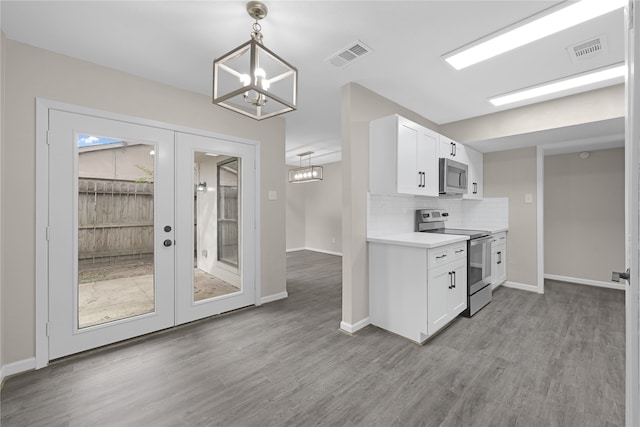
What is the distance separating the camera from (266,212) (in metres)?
3.76

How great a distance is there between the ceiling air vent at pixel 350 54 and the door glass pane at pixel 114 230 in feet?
6.70

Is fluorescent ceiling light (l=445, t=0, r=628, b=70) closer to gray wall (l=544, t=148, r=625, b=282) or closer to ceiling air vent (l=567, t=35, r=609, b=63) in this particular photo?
ceiling air vent (l=567, t=35, r=609, b=63)

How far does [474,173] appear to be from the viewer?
14.3 feet

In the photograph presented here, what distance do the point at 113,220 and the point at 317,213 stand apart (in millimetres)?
5909

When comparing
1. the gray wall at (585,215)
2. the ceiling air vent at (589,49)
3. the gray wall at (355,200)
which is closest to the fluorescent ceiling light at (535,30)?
the ceiling air vent at (589,49)

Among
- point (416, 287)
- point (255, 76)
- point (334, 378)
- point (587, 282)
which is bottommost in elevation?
point (334, 378)

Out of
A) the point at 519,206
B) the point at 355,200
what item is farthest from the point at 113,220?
the point at 519,206

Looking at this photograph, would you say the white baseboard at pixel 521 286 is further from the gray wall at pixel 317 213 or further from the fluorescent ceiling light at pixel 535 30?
the gray wall at pixel 317 213

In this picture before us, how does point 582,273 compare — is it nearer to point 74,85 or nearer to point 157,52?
point 157,52

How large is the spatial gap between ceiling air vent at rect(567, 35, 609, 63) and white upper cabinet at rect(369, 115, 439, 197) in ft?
4.47

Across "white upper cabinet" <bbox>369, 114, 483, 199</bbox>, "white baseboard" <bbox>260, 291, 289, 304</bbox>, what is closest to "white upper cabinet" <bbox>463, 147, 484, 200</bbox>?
"white upper cabinet" <bbox>369, 114, 483, 199</bbox>

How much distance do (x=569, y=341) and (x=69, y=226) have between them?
473 cm

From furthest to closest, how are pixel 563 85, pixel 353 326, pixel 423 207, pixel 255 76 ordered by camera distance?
1. pixel 423 207
2. pixel 563 85
3. pixel 353 326
4. pixel 255 76

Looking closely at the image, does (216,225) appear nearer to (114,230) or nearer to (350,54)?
(114,230)
